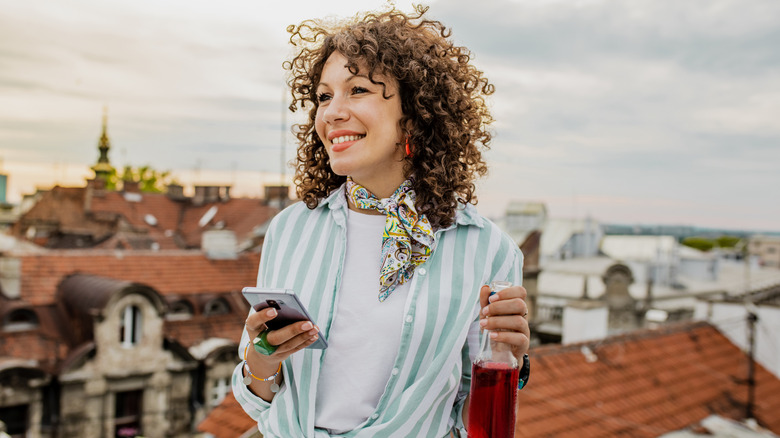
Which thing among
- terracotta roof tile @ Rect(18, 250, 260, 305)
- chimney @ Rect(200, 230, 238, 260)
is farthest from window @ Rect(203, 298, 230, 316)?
chimney @ Rect(200, 230, 238, 260)

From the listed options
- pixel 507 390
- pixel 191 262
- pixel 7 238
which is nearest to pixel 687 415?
pixel 507 390

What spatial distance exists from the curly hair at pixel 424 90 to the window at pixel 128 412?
43.6ft

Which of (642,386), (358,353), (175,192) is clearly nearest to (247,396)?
(358,353)

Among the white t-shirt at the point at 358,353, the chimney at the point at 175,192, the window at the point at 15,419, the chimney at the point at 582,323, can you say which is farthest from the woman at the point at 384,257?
the chimney at the point at 175,192

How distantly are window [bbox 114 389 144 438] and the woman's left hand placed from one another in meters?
13.7

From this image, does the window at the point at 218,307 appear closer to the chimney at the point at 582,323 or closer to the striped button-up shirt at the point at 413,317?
the chimney at the point at 582,323

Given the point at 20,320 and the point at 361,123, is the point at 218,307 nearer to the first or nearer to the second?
the point at 20,320

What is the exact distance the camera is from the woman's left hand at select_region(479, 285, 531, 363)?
160cm

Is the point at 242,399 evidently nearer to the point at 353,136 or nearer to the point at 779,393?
the point at 353,136

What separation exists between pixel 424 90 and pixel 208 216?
29478 millimetres

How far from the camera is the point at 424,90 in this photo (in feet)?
6.33

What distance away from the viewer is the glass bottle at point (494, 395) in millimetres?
1613

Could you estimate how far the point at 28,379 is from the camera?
484 inches

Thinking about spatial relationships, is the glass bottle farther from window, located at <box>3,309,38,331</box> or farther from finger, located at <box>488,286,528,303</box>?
window, located at <box>3,309,38,331</box>
